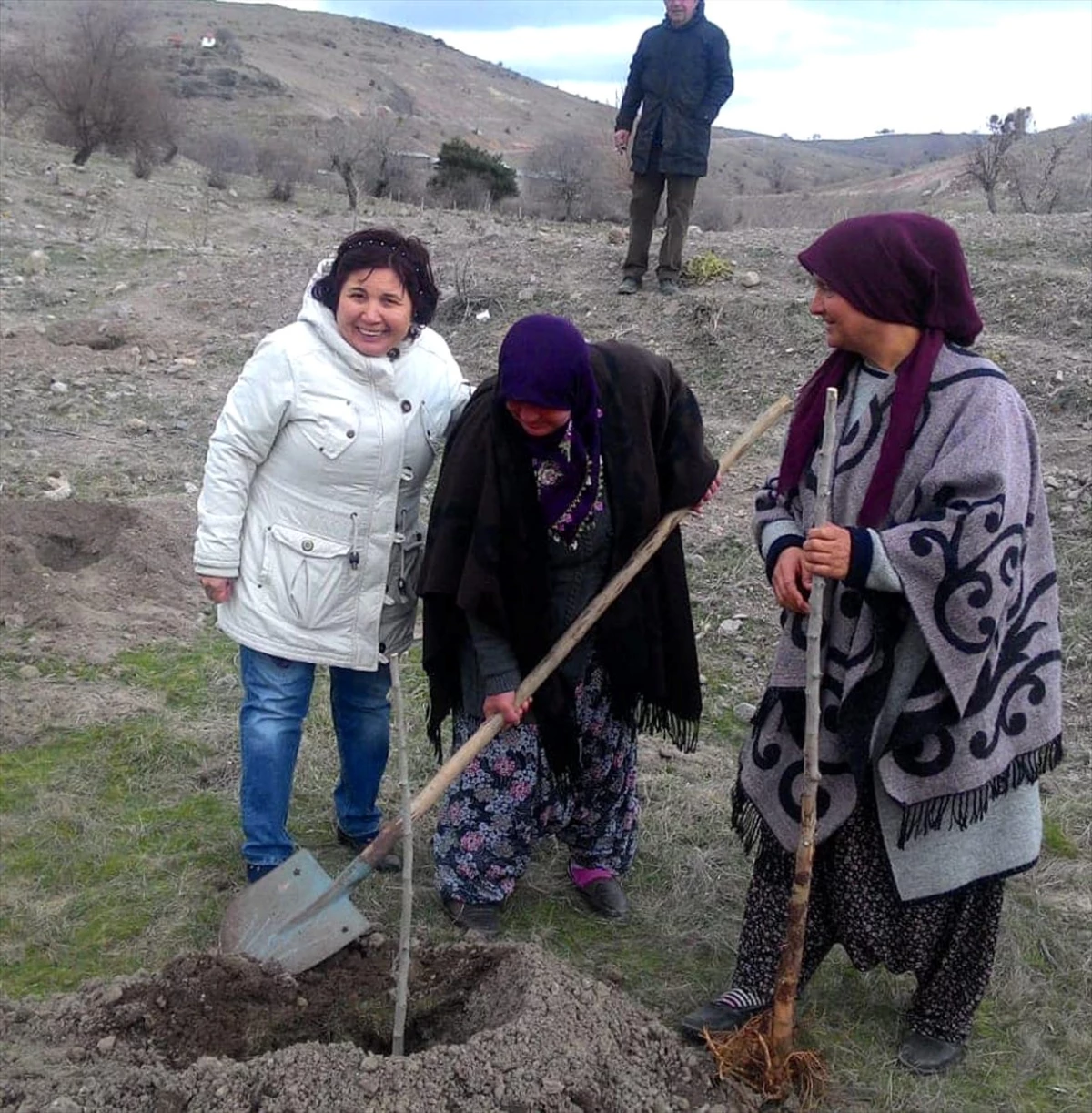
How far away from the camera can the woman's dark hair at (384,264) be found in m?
2.63

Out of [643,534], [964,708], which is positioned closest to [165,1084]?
[643,534]

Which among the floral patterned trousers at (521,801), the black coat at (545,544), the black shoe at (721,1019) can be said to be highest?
the black coat at (545,544)

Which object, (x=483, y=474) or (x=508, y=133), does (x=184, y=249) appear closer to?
(x=483, y=474)

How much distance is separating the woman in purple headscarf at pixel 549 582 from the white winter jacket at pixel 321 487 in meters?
0.18

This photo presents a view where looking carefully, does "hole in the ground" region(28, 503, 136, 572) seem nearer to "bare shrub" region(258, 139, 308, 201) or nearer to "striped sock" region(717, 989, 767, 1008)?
"striped sock" region(717, 989, 767, 1008)

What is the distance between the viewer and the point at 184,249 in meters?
11.9

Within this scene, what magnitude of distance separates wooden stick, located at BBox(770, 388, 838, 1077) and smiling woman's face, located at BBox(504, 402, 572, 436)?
500mm

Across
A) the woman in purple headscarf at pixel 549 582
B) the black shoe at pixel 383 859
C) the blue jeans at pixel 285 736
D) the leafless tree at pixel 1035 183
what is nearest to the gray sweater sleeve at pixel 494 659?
the woman in purple headscarf at pixel 549 582

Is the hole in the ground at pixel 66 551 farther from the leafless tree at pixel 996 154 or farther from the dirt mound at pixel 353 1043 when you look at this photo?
the leafless tree at pixel 996 154

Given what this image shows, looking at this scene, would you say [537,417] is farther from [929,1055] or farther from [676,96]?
[676,96]

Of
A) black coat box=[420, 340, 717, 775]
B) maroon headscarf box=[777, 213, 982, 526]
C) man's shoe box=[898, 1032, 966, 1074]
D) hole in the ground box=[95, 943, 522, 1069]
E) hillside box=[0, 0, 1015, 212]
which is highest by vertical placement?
hillside box=[0, 0, 1015, 212]

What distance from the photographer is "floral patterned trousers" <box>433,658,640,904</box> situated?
9.40 ft

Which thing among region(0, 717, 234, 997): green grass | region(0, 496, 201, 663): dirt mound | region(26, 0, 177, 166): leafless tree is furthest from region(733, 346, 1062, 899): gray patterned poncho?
region(26, 0, 177, 166): leafless tree

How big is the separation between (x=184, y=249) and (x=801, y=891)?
35.7 feet
